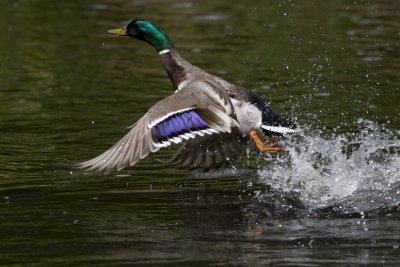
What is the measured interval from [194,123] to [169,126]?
0.21 metres

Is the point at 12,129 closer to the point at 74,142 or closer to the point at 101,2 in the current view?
the point at 74,142

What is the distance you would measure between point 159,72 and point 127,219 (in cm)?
612

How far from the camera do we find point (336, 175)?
8141 mm

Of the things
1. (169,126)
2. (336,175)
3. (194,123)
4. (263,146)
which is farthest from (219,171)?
(169,126)

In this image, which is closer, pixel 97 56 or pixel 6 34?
pixel 97 56

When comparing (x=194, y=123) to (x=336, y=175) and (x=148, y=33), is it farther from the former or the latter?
(x=148, y=33)

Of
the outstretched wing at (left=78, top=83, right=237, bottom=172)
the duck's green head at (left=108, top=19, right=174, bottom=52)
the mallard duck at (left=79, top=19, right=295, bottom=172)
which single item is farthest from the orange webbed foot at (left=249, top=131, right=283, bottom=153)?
the duck's green head at (left=108, top=19, right=174, bottom=52)

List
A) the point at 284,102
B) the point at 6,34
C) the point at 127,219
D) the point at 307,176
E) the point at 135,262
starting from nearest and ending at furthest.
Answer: the point at 135,262, the point at 127,219, the point at 307,176, the point at 284,102, the point at 6,34

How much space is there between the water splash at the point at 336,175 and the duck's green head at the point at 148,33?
4.42 feet

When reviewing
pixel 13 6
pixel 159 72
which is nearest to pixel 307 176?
pixel 159 72

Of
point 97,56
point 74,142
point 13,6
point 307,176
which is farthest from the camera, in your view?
point 13,6

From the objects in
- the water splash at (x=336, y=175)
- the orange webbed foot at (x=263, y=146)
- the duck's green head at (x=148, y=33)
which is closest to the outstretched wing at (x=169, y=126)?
the orange webbed foot at (x=263, y=146)

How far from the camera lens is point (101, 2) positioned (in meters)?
18.9

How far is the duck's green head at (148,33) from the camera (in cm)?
910
